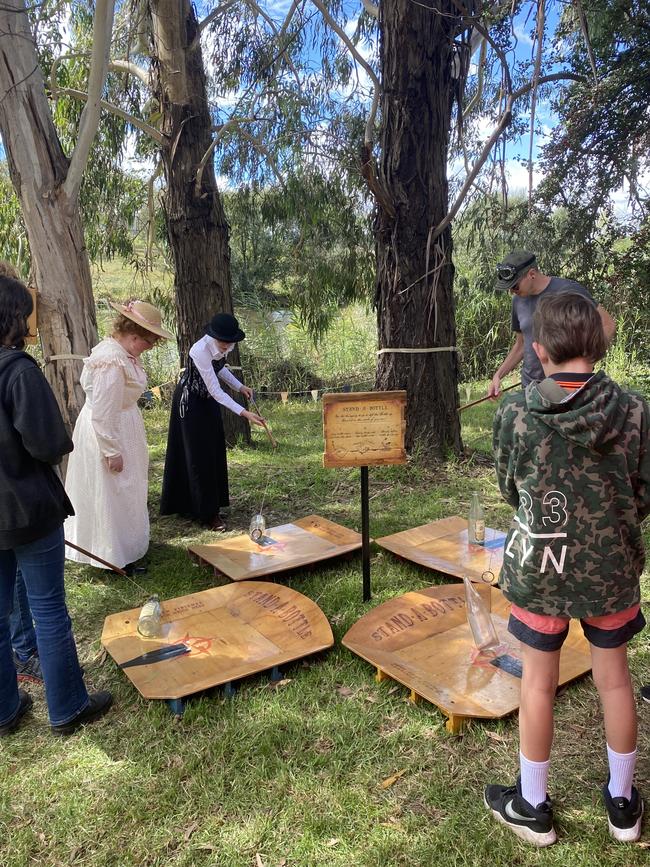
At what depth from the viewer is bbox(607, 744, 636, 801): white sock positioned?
1.79 meters

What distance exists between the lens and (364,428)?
10.7 ft

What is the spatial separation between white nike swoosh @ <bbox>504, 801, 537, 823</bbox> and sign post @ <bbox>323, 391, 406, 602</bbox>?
165 cm

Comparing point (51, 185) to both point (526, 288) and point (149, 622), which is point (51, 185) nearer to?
point (149, 622)

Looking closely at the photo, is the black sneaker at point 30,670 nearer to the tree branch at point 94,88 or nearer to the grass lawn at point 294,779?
the grass lawn at point 294,779

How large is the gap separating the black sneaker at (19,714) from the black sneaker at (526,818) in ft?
5.86

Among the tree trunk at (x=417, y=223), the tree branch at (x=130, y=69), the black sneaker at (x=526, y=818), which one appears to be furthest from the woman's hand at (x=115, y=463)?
the tree branch at (x=130, y=69)

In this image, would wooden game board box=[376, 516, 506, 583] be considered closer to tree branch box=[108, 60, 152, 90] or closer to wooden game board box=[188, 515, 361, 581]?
wooden game board box=[188, 515, 361, 581]

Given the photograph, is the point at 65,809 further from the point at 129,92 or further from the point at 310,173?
the point at 129,92

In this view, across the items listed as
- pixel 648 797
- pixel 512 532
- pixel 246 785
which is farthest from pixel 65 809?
pixel 648 797

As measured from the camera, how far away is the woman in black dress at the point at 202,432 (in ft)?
14.3

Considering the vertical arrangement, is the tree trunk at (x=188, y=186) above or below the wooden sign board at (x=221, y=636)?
above

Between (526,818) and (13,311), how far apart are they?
2.27m

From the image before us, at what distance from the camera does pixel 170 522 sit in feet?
15.9

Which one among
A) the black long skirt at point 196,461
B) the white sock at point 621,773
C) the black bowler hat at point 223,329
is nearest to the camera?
the white sock at point 621,773
